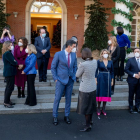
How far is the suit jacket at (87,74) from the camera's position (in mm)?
4562

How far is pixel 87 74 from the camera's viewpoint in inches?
180

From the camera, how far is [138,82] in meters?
6.04

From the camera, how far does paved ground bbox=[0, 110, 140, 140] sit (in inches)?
178

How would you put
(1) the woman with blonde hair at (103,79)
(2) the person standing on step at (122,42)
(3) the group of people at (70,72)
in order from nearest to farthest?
(3) the group of people at (70,72) → (1) the woman with blonde hair at (103,79) → (2) the person standing on step at (122,42)

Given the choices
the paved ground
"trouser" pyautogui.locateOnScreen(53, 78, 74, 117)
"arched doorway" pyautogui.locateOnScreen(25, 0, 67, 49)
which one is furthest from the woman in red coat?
"arched doorway" pyautogui.locateOnScreen(25, 0, 67, 49)

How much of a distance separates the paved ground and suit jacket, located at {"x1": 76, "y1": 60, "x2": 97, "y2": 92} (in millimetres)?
903

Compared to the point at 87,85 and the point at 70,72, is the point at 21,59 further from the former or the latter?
the point at 87,85

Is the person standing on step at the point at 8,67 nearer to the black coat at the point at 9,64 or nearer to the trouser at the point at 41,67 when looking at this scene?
the black coat at the point at 9,64

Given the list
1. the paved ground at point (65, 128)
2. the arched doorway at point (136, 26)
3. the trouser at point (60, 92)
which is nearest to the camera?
the paved ground at point (65, 128)

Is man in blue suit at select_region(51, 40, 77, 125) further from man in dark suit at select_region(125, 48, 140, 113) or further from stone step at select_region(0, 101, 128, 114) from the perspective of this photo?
man in dark suit at select_region(125, 48, 140, 113)

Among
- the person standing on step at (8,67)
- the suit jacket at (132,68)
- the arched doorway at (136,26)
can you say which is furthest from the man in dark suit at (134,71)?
the arched doorway at (136,26)

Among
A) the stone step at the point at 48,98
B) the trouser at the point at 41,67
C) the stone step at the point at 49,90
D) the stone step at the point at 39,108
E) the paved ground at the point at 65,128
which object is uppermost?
the trouser at the point at 41,67

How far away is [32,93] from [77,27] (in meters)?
7.88

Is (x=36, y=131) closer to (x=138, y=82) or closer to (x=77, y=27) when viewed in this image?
(x=138, y=82)
